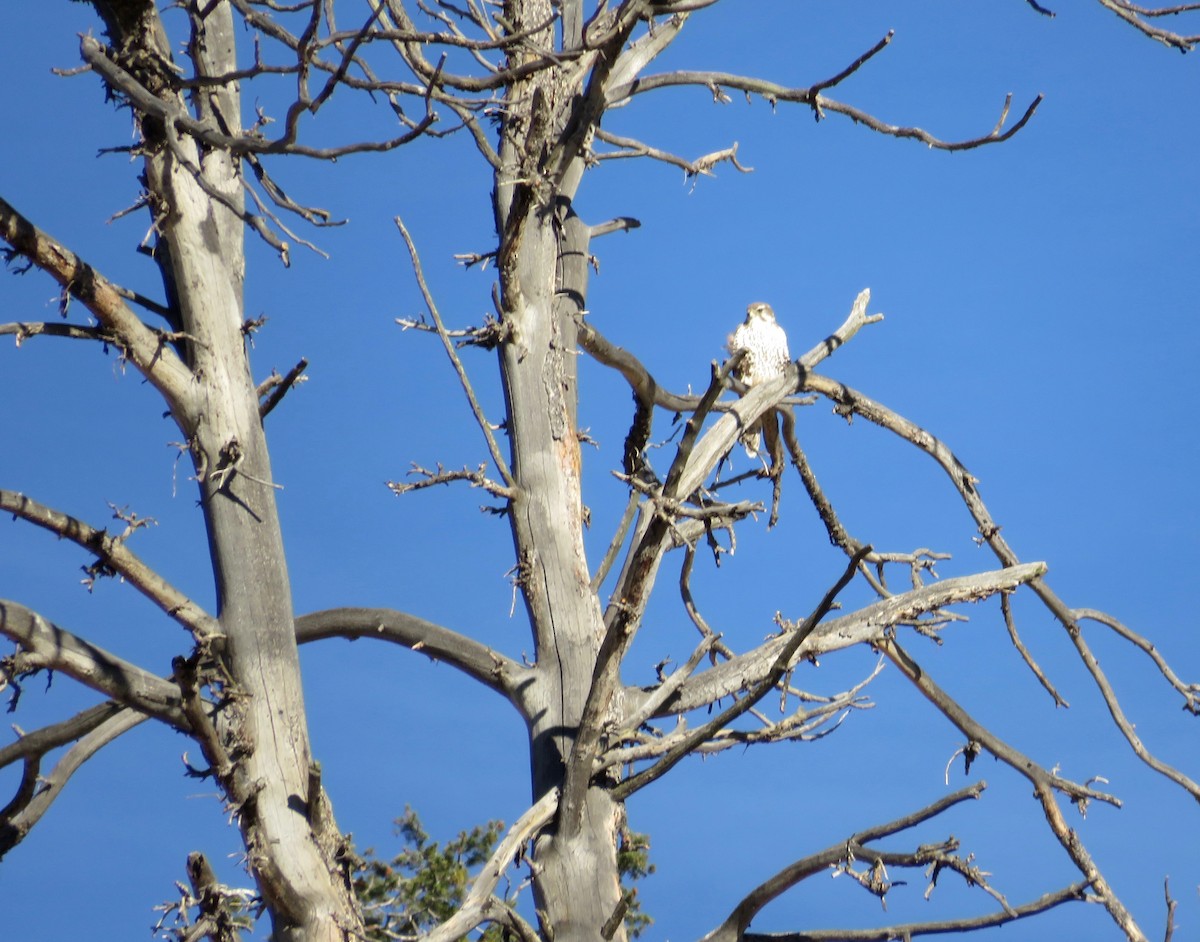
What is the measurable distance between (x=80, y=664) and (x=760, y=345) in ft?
17.5

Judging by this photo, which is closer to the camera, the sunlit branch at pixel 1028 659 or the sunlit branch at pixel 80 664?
the sunlit branch at pixel 80 664

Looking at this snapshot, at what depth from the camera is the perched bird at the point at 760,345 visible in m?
8.70

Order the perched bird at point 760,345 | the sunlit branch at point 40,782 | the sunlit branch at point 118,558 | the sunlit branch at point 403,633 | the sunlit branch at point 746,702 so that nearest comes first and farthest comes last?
the sunlit branch at point 746,702 → the sunlit branch at point 118,558 → the sunlit branch at point 40,782 → the sunlit branch at point 403,633 → the perched bird at point 760,345

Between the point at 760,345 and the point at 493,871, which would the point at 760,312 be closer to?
the point at 760,345

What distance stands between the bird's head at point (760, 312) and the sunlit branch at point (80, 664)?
17.4 ft

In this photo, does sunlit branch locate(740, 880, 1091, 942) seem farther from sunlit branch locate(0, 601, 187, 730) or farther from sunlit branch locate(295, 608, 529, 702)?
sunlit branch locate(0, 601, 187, 730)

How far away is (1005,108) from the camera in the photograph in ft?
19.3

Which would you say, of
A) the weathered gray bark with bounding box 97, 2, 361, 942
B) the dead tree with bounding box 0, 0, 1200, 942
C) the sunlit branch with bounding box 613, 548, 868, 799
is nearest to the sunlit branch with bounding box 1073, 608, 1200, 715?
the dead tree with bounding box 0, 0, 1200, 942

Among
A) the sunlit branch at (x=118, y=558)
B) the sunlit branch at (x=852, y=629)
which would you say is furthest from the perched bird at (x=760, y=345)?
the sunlit branch at (x=118, y=558)

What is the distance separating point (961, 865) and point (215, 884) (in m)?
2.82

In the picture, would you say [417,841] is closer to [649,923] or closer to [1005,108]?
[649,923]

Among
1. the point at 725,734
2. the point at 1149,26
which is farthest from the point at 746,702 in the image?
the point at 1149,26

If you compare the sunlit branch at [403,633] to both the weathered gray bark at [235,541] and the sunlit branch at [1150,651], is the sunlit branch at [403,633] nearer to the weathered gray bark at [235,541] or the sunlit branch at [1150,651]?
the weathered gray bark at [235,541]

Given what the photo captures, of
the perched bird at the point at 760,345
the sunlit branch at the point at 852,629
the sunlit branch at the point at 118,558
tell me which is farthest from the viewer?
the perched bird at the point at 760,345
